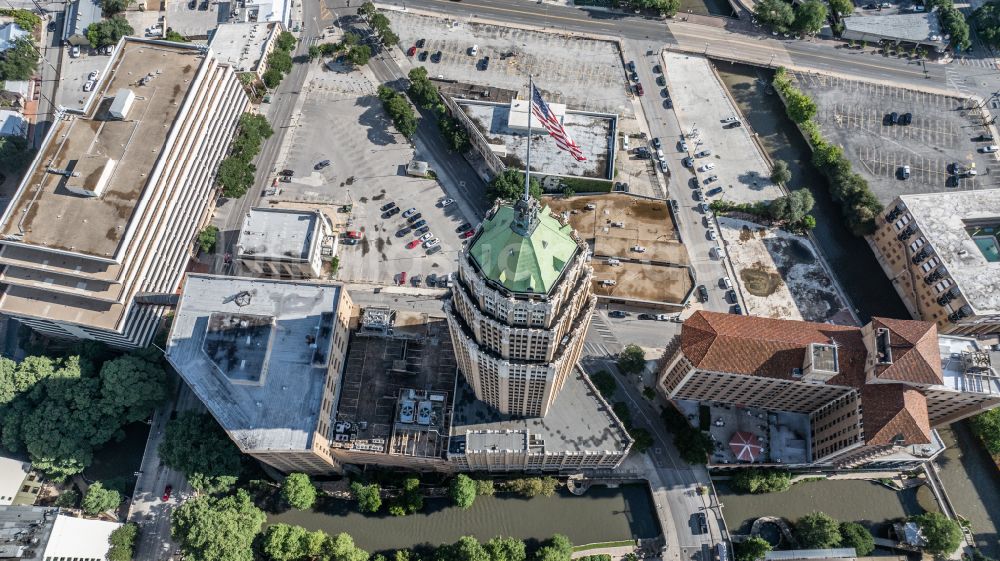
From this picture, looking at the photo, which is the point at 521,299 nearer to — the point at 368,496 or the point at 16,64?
the point at 368,496

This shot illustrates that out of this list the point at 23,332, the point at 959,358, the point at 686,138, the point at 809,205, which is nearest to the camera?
the point at 959,358

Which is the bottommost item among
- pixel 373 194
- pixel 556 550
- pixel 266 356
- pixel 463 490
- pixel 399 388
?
pixel 556 550

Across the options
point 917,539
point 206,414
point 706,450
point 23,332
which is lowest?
point 917,539

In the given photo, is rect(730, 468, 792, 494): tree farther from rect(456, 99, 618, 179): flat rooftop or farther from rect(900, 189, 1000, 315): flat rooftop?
rect(456, 99, 618, 179): flat rooftop

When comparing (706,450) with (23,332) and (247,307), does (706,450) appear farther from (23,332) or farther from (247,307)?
(23,332)

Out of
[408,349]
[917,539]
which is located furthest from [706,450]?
[408,349]

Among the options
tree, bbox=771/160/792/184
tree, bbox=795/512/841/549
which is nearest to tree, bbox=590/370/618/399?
tree, bbox=795/512/841/549

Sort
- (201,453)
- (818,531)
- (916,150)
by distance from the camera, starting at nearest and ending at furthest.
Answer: (818,531), (201,453), (916,150)

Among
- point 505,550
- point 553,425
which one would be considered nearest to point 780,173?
point 553,425
